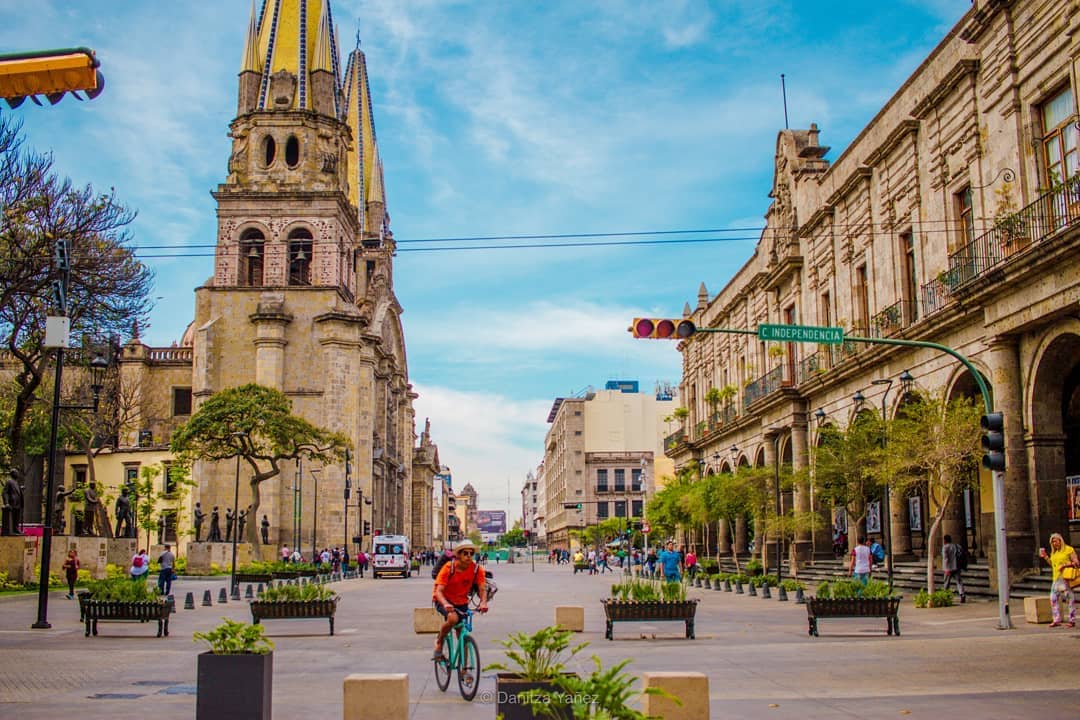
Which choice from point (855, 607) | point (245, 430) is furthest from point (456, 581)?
point (245, 430)

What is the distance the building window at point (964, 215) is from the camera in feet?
86.8

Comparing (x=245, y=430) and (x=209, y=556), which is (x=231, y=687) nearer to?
(x=245, y=430)

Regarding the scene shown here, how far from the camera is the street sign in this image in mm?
19422

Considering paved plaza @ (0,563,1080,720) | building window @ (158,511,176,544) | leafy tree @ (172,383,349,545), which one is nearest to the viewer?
paved plaza @ (0,563,1080,720)

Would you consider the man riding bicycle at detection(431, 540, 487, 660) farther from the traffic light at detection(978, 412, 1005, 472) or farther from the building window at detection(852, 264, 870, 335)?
the building window at detection(852, 264, 870, 335)

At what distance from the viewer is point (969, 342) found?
83.3 ft

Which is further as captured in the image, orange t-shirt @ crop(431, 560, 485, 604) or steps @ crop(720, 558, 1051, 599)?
steps @ crop(720, 558, 1051, 599)

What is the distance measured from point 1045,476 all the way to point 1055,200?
578 cm

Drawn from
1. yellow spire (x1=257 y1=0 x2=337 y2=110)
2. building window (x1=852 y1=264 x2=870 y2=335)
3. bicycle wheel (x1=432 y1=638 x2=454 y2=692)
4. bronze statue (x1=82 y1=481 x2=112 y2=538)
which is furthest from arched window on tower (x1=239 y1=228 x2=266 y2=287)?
bicycle wheel (x1=432 y1=638 x2=454 y2=692)

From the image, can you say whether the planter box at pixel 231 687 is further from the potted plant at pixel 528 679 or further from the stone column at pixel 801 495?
the stone column at pixel 801 495

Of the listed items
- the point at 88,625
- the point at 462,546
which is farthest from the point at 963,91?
the point at 88,625

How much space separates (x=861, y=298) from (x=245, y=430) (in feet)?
95.8

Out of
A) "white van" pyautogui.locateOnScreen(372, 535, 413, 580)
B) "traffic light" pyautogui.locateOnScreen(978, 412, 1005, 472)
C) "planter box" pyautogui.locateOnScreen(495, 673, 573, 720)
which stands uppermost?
"traffic light" pyautogui.locateOnScreen(978, 412, 1005, 472)

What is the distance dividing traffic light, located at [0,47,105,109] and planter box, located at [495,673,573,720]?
585 cm
